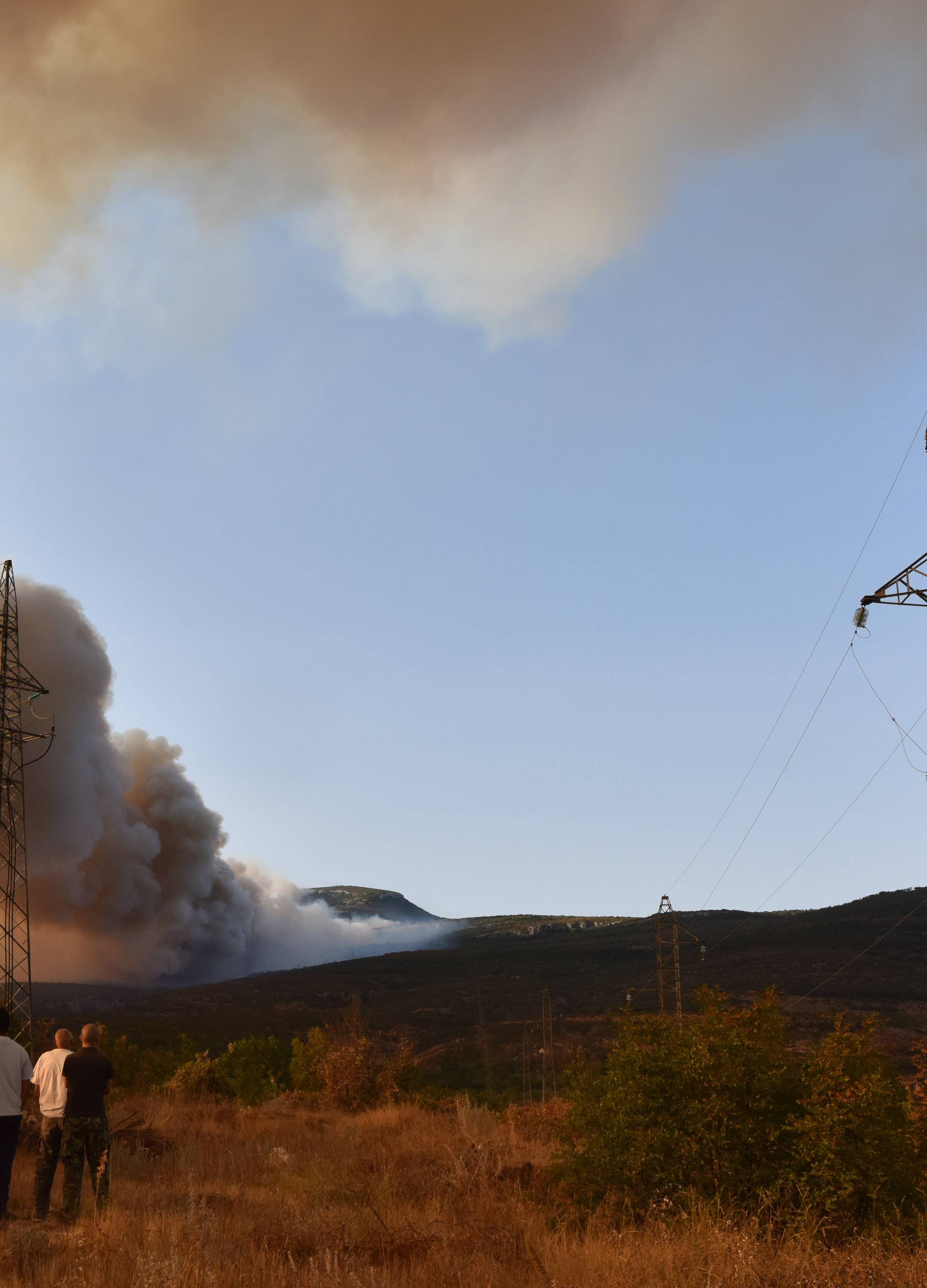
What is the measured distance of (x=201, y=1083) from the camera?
88.0ft

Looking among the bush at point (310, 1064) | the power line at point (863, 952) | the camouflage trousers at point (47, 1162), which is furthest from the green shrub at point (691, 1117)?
the power line at point (863, 952)

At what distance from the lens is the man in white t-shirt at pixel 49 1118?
384 inches

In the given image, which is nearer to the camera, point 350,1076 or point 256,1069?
point 350,1076

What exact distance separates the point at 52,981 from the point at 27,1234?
11832 centimetres

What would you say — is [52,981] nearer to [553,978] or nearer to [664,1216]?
[553,978]

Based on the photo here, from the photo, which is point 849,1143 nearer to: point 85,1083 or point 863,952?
point 85,1083

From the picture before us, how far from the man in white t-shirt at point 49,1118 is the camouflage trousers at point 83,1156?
0.12 metres

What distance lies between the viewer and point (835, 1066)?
10266 mm

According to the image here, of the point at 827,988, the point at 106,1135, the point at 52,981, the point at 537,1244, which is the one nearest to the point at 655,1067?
the point at 537,1244

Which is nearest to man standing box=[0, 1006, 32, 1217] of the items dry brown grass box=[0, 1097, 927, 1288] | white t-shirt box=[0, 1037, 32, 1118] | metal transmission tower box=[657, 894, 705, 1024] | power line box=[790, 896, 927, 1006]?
white t-shirt box=[0, 1037, 32, 1118]

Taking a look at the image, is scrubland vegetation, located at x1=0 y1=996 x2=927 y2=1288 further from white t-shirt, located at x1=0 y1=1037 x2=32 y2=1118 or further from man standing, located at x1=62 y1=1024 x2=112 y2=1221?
white t-shirt, located at x1=0 y1=1037 x2=32 y2=1118

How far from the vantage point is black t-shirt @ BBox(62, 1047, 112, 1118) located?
9.91m

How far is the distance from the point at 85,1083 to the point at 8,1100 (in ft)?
3.27

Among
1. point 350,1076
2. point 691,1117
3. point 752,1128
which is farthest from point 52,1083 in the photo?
point 350,1076
